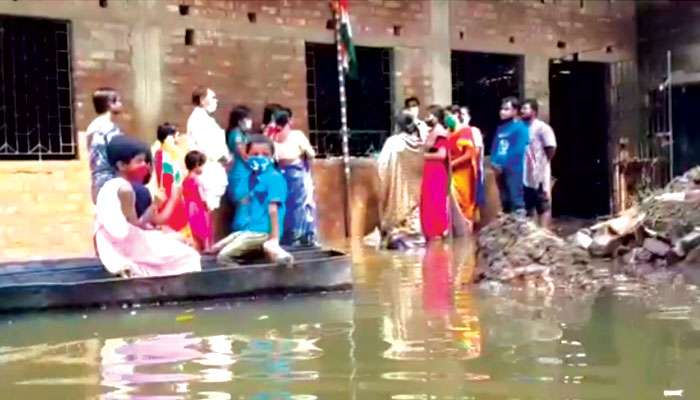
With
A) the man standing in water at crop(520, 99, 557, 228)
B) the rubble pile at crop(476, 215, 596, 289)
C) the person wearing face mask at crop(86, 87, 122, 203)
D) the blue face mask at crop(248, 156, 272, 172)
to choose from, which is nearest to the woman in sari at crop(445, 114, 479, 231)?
the man standing in water at crop(520, 99, 557, 228)

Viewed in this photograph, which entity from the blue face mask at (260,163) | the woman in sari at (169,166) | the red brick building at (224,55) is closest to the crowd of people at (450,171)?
Result: the red brick building at (224,55)

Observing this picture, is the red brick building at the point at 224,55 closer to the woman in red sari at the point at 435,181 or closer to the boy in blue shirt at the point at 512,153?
the woman in red sari at the point at 435,181

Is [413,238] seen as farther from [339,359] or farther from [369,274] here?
[339,359]

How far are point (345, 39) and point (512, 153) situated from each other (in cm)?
241

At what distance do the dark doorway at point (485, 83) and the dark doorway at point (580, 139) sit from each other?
5.78 feet

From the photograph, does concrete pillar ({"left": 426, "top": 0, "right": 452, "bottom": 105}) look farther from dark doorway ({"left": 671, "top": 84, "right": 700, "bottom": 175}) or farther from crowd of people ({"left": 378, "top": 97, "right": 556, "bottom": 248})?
dark doorway ({"left": 671, "top": 84, "right": 700, "bottom": 175})

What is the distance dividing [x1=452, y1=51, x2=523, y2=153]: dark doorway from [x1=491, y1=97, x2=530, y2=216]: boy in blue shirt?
221 cm

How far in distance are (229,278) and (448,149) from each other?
568 centimetres

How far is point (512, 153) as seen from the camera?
13125 millimetres

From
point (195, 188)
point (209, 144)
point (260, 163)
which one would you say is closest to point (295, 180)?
point (209, 144)

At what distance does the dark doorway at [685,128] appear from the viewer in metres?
17.9

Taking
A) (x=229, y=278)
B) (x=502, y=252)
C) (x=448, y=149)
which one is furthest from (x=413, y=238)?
(x=229, y=278)

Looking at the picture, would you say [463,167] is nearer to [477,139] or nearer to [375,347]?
[477,139]

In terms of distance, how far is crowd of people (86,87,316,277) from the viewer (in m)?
7.35
